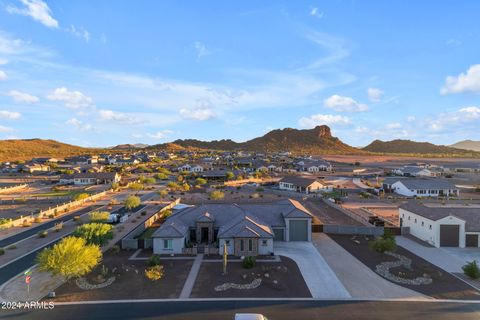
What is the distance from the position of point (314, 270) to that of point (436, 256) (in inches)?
514

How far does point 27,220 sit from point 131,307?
32.6 m

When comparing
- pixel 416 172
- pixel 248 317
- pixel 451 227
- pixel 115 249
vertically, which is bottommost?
pixel 115 249

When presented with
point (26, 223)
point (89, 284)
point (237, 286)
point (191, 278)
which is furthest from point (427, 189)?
point (26, 223)

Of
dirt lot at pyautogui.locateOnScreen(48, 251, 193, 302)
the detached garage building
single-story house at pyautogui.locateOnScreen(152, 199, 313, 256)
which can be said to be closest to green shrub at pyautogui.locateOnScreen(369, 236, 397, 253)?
the detached garage building

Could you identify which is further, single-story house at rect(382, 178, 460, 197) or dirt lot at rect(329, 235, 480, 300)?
single-story house at rect(382, 178, 460, 197)

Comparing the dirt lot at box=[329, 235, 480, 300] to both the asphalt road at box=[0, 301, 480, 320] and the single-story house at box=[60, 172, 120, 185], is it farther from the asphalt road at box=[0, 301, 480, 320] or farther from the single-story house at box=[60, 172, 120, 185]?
the single-story house at box=[60, 172, 120, 185]

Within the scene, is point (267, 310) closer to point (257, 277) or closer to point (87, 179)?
point (257, 277)

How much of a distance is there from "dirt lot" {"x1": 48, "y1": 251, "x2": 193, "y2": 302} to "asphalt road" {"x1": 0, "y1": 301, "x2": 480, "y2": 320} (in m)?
1.25

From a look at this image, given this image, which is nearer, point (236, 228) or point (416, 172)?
point (236, 228)

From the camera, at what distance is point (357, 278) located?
2427 centimetres

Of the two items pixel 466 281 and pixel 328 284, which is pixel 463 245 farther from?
pixel 328 284

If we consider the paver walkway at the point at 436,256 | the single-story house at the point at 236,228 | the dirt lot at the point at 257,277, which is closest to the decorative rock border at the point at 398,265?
the paver walkway at the point at 436,256

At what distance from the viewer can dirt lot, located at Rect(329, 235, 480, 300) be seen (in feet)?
71.5

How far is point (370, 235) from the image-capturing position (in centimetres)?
3662
